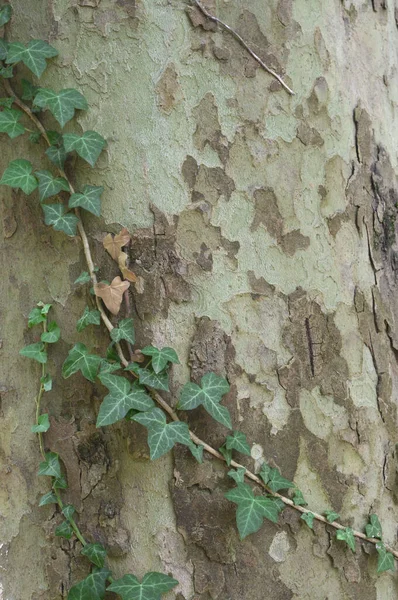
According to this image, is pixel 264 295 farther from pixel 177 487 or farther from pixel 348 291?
pixel 177 487

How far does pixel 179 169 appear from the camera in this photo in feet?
4.35

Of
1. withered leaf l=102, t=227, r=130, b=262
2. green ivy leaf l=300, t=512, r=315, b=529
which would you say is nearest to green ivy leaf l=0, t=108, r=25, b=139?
withered leaf l=102, t=227, r=130, b=262

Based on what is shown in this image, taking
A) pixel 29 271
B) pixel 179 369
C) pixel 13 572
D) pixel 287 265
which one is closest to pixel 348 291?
pixel 287 265

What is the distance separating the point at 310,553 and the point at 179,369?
48 centimetres

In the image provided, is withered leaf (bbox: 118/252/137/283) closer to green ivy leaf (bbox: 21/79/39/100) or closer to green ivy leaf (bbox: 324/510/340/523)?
green ivy leaf (bbox: 21/79/39/100)

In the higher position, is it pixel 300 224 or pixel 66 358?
pixel 300 224

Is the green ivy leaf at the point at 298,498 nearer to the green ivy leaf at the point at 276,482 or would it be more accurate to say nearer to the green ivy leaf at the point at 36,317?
the green ivy leaf at the point at 276,482

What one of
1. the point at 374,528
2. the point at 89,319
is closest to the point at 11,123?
the point at 89,319

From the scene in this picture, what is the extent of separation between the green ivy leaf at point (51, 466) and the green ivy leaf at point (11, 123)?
0.69 meters

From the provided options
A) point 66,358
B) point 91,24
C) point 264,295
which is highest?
point 91,24

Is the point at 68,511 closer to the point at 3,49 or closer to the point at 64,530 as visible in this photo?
the point at 64,530

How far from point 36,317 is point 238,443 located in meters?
0.50

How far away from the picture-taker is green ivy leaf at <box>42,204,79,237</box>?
1327mm

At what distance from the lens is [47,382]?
52.2 inches
